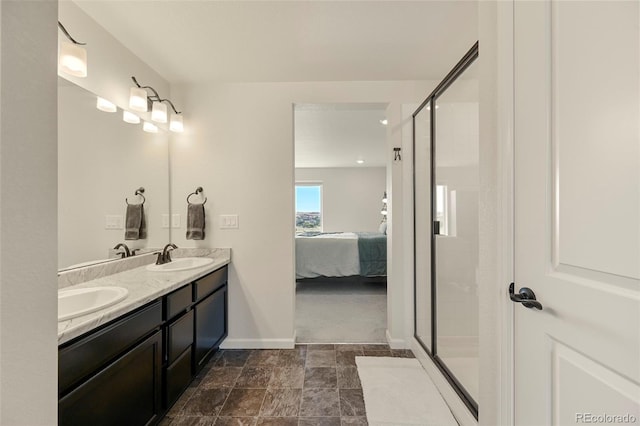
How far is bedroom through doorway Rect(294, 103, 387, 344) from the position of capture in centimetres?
298

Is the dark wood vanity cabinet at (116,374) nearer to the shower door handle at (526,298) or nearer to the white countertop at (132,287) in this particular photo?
→ the white countertop at (132,287)

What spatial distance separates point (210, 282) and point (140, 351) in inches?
32.0

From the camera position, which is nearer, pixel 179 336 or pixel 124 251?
pixel 179 336

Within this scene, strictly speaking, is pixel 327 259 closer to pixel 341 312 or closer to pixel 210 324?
pixel 341 312

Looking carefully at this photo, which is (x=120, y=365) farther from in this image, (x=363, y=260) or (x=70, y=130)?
(x=363, y=260)

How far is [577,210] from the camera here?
78cm

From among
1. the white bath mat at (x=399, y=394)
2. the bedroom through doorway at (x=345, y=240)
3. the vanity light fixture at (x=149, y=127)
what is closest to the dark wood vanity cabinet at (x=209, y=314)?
the bedroom through doorway at (x=345, y=240)

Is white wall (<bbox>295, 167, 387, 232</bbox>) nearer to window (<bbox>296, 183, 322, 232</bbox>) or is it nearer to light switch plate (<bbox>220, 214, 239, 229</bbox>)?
window (<bbox>296, 183, 322, 232</bbox>)

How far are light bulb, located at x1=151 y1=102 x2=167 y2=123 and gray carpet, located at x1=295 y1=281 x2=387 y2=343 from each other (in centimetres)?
231

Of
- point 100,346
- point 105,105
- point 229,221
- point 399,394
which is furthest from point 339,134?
point 100,346

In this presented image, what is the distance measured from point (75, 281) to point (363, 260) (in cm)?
364

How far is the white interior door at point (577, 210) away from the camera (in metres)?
0.67

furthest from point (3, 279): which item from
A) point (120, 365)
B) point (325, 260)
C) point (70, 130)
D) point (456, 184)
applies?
point (325, 260)

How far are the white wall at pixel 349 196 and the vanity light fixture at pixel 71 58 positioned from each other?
6418 mm
